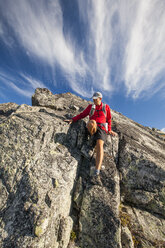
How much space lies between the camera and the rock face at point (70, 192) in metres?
5.39

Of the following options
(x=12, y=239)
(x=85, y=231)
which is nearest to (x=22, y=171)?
(x=12, y=239)

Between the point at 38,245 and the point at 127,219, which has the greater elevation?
the point at 127,219

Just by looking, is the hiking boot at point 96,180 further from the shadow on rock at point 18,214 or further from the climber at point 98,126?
the shadow on rock at point 18,214

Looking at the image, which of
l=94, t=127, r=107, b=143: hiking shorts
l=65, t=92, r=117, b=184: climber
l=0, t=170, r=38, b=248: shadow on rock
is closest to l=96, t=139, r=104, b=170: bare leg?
l=65, t=92, r=117, b=184: climber

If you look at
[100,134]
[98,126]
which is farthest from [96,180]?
[98,126]

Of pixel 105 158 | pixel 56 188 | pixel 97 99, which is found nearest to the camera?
pixel 56 188

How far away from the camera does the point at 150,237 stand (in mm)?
6453

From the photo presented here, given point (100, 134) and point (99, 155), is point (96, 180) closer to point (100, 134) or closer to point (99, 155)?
point (99, 155)

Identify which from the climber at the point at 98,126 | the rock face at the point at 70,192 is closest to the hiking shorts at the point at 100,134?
the climber at the point at 98,126

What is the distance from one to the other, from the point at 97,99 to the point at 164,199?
30.3ft

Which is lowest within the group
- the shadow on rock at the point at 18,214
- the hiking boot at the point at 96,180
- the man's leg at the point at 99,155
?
the shadow on rock at the point at 18,214

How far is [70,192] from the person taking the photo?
7.10 metres

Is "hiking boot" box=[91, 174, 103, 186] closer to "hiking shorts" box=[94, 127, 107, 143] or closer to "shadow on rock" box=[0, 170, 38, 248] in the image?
"hiking shorts" box=[94, 127, 107, 143]

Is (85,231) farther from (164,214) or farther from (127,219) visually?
(164,214)
